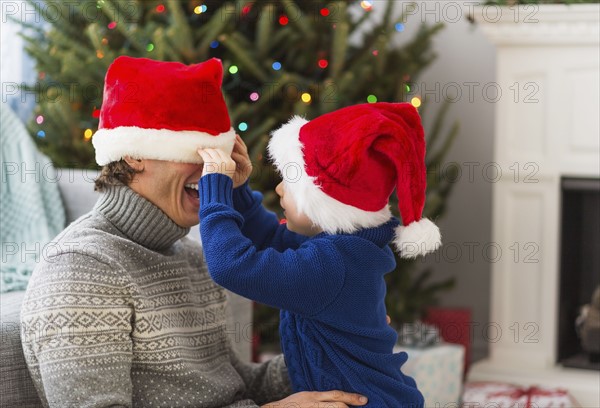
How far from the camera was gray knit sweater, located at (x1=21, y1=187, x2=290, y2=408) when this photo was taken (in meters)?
1.39

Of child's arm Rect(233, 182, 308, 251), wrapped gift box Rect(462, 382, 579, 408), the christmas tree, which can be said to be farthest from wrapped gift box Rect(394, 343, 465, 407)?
child's arm Rect(233, 182, 308, 251)

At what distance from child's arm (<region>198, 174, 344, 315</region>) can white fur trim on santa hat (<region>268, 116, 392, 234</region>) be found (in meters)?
0.05

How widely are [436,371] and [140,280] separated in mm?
1427

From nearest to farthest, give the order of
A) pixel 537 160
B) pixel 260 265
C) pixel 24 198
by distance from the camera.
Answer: pixel 260 265 → pixel 24 198 → pixel 537 160

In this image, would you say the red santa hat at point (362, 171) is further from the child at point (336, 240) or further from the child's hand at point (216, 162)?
the child's hand at point (216, 162)

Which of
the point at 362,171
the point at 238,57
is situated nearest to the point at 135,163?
the point at 362,171

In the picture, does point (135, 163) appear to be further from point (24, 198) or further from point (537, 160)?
point (537, 160)

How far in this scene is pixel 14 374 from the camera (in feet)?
5.02

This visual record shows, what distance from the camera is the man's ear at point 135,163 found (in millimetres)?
1597

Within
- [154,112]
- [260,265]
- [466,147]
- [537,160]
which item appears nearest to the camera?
[260,265]

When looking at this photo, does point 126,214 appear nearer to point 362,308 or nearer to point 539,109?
point 362,308

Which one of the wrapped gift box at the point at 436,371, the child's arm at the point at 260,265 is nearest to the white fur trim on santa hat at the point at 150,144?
the child's arm at the point at 260,265

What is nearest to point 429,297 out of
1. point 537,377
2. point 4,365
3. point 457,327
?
point 457,327

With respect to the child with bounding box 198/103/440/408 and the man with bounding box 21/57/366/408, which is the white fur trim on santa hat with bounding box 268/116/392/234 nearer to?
the child with bounding box 198/103/440/408
